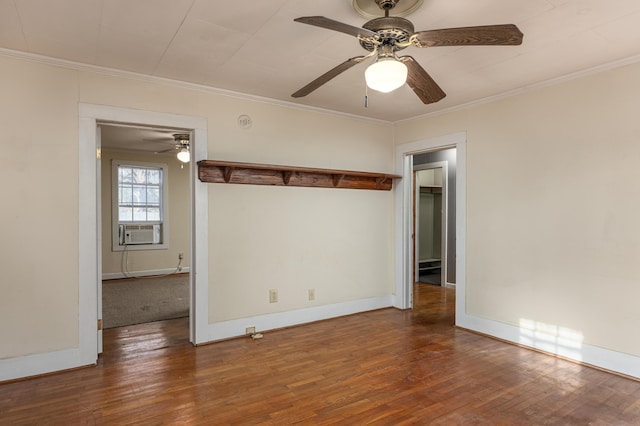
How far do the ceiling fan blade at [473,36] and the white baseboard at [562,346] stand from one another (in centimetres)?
267

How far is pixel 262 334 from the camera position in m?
3.81

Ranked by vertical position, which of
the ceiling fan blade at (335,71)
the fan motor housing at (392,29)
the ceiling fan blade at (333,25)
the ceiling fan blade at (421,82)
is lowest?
the ceiling fan blade at (421,82)

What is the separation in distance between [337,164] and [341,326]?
1899 mm

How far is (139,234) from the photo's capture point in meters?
7.18

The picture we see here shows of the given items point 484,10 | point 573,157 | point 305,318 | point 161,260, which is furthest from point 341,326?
point 161,260

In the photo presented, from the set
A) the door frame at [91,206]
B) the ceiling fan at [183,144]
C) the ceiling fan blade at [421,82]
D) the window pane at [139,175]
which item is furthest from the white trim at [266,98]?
the window pane at [139,175]

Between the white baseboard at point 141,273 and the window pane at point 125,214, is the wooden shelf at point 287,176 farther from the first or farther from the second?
the white baseboard at point 141,273

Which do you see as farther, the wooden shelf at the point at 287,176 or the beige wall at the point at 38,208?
the wooden shelf at the point at 287,176

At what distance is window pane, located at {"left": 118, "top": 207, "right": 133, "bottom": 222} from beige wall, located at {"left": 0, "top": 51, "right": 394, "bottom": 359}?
441cm

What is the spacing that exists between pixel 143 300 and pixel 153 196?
279cm

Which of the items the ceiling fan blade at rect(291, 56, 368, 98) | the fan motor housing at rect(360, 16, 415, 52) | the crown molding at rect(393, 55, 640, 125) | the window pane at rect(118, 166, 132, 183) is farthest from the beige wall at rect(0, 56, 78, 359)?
the window pane at rect(118, 166, 132, 183)

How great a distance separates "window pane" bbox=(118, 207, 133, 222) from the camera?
278 inches

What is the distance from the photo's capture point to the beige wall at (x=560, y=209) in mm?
2926

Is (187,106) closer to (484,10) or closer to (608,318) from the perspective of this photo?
(484,10)
